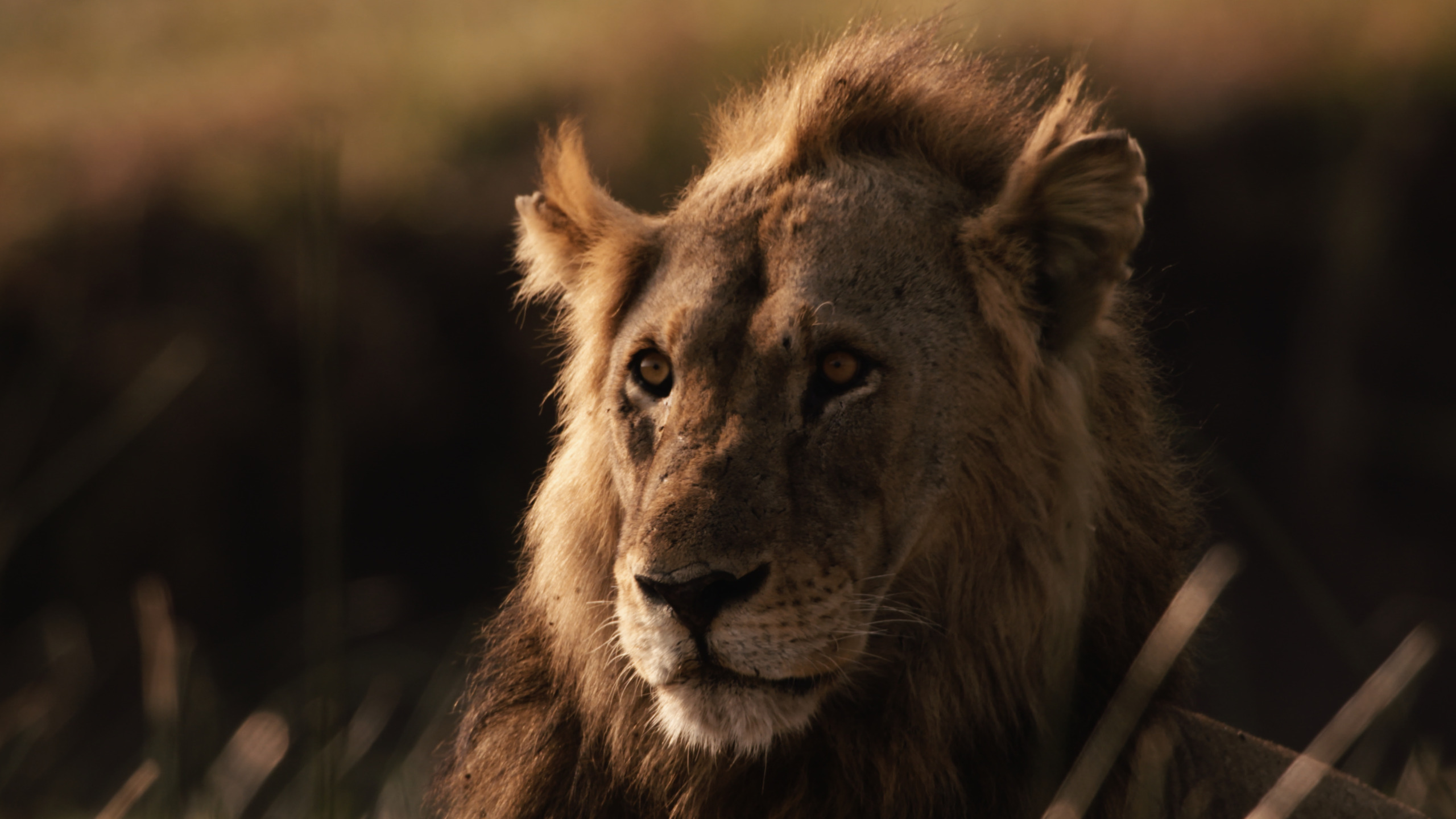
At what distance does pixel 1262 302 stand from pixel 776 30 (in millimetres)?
4695

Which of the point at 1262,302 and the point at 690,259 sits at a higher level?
the point at 690,259

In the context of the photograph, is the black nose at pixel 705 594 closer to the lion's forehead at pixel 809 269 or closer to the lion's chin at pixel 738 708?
the lion's chin at pixel 738 708

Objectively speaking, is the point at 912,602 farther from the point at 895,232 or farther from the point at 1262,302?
the point at 1262,302

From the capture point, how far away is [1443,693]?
9445 millimetres

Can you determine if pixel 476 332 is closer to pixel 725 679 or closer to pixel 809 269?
pixel 809 269

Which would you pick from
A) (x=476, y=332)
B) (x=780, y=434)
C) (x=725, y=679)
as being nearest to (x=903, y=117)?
(x=780, y=434)

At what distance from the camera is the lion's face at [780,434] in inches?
118

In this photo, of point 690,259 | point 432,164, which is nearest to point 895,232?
point 690,259

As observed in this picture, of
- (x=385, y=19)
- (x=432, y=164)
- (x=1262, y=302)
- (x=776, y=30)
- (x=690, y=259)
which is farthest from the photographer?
(x=385, y=19)

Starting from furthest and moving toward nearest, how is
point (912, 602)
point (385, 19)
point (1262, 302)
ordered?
1. point (385, 19)
2. point (1262, 302)
3. point (912, 602)

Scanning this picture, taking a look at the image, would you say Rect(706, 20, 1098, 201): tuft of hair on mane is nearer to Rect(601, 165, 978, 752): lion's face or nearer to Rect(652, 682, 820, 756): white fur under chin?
Rect(601, 165, 978, 752): lion's face

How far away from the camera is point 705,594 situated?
2.96 m

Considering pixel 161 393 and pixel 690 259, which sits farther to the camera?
pixel 161 393

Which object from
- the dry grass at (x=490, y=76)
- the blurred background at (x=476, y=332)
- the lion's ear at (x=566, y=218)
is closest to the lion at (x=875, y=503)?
the lion's ear at (x=566, y=218)
